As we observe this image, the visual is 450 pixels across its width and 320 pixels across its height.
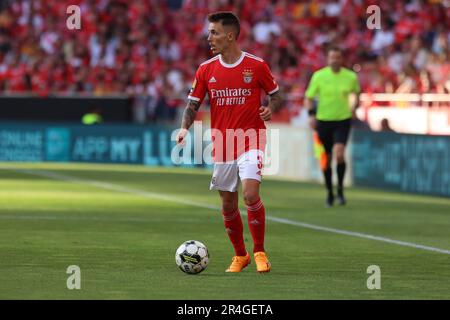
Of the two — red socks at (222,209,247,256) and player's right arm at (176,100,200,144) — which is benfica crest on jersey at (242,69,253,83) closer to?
player's right arm at (176,100,200,144)

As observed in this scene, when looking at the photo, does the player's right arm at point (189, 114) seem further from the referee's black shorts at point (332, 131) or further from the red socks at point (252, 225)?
the referee's black shorts at point (332, 131)

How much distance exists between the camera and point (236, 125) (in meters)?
11.4

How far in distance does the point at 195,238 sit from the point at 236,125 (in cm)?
345

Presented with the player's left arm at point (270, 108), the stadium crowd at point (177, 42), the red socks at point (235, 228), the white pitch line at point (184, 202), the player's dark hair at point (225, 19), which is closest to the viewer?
the player's left arm at point (270, 108)

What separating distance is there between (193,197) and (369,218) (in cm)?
437

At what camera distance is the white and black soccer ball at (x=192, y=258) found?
1110cm

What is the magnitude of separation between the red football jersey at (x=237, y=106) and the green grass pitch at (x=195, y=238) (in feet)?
3.60

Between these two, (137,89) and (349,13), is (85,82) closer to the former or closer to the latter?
(137,89)

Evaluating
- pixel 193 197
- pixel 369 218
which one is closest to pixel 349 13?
pixel 193 197

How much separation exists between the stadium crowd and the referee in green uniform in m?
9.22

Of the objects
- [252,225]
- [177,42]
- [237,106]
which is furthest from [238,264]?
[177,42]

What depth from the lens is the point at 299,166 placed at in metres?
27.3

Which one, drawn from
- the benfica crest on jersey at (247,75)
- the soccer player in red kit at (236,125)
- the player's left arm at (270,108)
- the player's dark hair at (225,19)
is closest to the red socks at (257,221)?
the soccer player in red kit at (236,125)

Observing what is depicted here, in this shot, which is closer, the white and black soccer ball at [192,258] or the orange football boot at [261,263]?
the white and black soccer ball at [192,258]
